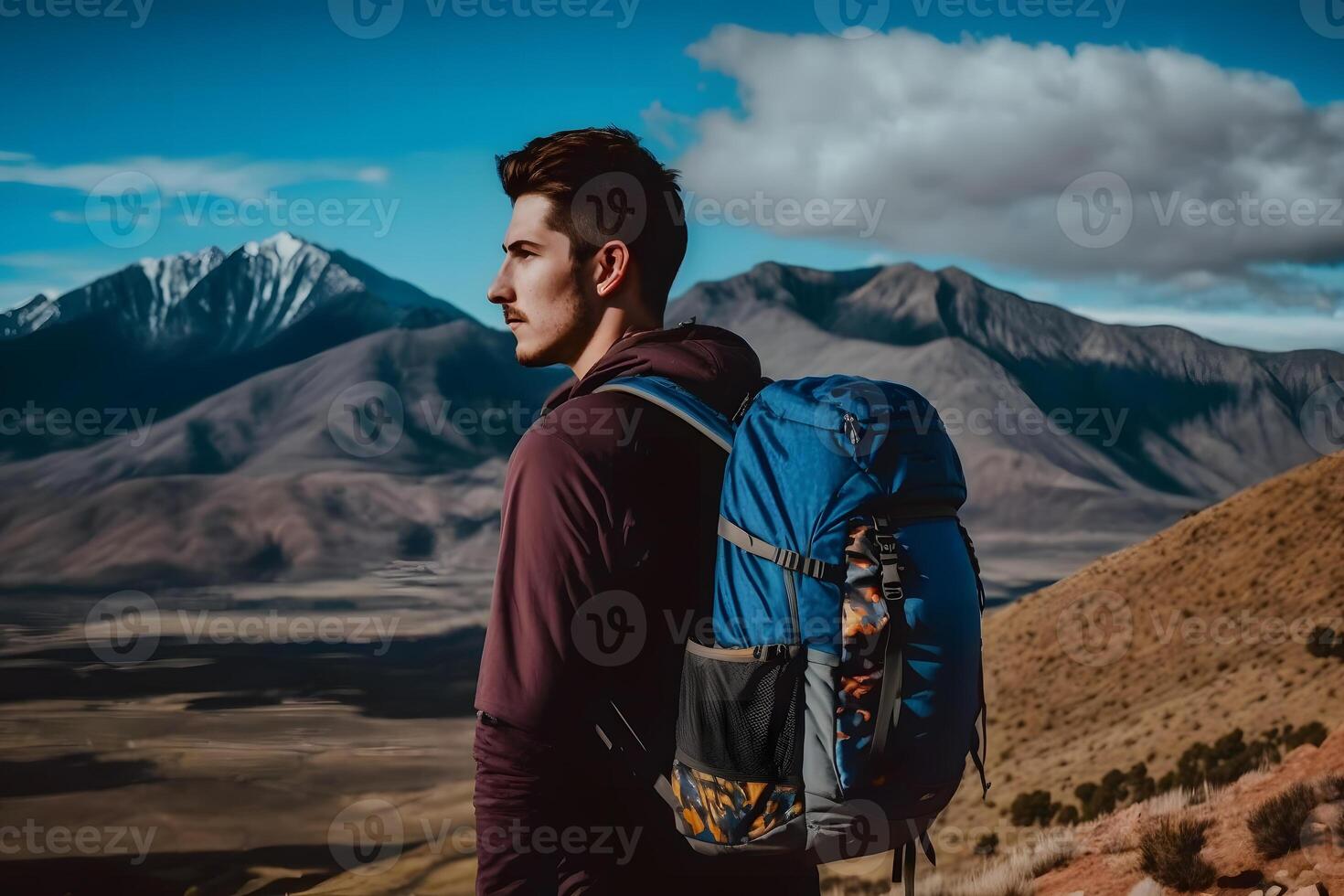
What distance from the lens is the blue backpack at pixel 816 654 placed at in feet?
6.73

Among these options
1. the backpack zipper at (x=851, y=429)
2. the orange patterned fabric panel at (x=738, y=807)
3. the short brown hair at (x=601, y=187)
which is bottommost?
the orange patterned fabric panel at (x=738, y=807)

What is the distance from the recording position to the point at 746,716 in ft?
6.73

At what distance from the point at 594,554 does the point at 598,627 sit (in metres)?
0.14

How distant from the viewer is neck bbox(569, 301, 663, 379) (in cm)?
246

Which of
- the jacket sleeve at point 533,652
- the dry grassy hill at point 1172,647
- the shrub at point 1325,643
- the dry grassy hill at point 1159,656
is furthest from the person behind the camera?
the dry grassy hill at point 1172,647

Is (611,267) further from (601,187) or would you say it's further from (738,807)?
(738,807)

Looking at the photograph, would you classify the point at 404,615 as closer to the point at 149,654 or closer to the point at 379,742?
the point at 149,654

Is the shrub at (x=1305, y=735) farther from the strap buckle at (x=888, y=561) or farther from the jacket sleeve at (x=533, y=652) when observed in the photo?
the jacket sleeve at (x=533, y=652)

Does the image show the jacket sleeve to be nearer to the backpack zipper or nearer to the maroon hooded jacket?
the maroon hooded jacket

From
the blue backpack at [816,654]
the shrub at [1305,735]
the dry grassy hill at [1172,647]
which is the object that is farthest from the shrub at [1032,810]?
the blue backpack at [816,654]

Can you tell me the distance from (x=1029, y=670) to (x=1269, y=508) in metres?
11.5

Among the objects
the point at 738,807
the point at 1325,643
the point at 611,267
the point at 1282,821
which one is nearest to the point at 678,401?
the point at 611,267

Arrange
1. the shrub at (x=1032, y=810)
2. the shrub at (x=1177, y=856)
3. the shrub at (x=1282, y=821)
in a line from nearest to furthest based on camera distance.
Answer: the shrub at (x=1177, y=856), the shrub at (x=1282, y=821), the shrub at (x=1032, y=810)

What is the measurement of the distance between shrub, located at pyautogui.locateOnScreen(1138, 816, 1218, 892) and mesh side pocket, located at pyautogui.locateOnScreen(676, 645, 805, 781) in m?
5.68
